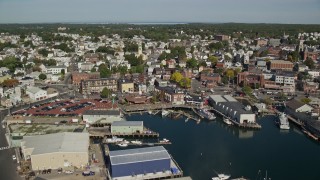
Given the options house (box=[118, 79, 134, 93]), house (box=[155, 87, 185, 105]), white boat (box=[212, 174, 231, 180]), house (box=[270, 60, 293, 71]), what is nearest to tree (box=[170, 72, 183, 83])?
house (box=[118, 79, 134, 93])

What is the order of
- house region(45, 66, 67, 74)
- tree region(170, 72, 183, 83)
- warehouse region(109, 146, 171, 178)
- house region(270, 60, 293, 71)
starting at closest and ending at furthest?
warehouse region(109, 146, 171, 178) < tree region(170, 72, 183, 83) < house region(45, 66, 67, 74) < house region(270, 60, 293, 71)

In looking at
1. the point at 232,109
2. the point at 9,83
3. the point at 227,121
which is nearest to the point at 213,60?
the point at 232,109

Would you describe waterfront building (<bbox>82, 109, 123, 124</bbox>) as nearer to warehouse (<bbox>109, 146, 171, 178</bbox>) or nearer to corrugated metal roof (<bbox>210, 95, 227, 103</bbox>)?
warehouse (<bbox>109, 146, 171, 178</bbox>)

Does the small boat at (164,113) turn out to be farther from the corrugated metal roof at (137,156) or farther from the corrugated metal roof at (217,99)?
the corrugated metal roof at (137,156)

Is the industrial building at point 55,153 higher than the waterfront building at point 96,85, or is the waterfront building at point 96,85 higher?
the waterfront building at point 96,85

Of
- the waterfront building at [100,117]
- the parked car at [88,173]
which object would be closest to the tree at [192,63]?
the waterfront building at [100,117]

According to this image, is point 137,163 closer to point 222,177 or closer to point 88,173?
point 88,173
